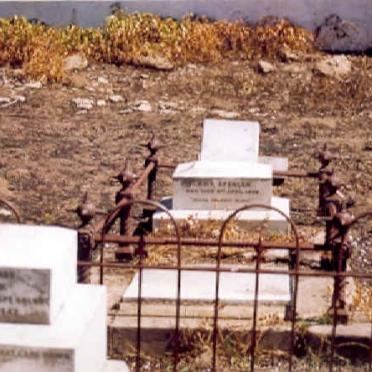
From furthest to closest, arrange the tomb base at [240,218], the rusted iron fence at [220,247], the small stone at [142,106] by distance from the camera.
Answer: the small stone at [142,106] → the tomb base at [240,218] → the rusted iron fence at [220,247]

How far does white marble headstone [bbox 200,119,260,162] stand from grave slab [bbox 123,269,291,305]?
74.8 inches

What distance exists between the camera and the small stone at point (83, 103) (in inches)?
507

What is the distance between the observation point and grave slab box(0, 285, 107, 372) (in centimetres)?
424

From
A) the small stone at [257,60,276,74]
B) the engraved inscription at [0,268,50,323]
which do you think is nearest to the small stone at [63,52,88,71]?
the small stone at [257,60,276,74]

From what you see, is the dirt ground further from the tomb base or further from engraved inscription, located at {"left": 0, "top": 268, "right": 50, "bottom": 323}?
engraved inscription, located at {"left": 0, "top": 268, "right": 50, "bottom": 323}

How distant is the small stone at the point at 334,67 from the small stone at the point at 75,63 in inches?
113

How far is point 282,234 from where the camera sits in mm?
7648

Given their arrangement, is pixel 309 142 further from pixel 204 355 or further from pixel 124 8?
pixel 204 355

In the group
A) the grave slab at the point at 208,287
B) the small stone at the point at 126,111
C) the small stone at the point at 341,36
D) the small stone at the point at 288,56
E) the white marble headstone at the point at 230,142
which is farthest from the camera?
the small stone at the point at 341,36

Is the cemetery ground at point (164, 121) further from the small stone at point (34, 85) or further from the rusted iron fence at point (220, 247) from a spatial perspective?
the rusted iron fence at point (220, 247)

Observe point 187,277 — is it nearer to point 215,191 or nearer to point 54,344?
point 215,191

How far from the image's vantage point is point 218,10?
591 inches

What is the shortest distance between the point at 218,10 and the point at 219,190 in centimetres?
743

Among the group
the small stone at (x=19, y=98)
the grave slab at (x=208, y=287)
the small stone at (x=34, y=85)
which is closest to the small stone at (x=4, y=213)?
the grave slab at (x=208, y=287)
